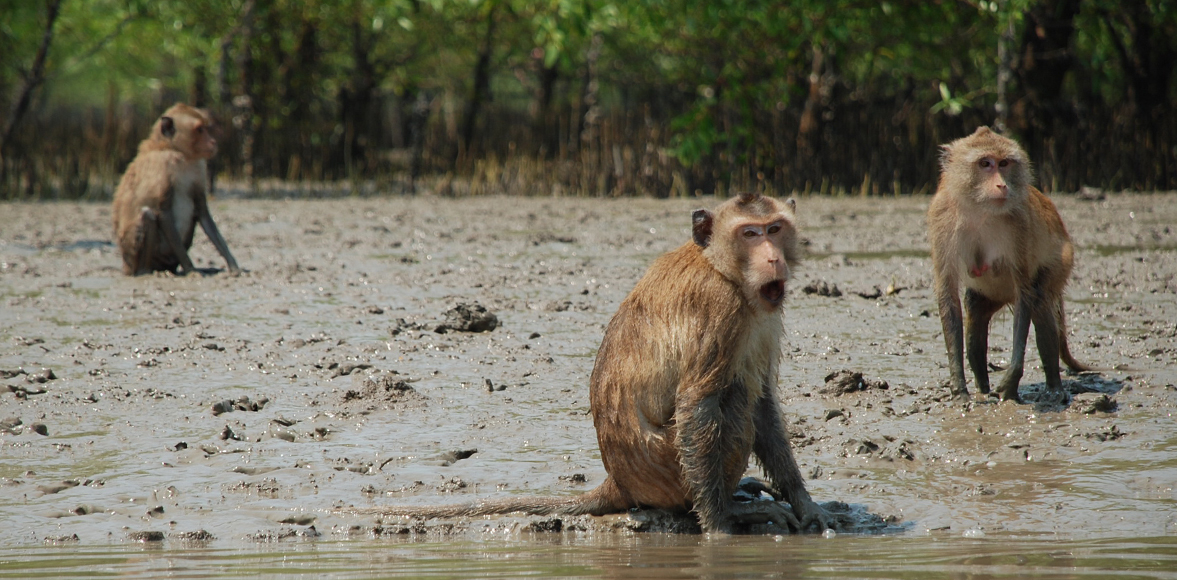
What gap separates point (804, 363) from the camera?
7184 millimetres

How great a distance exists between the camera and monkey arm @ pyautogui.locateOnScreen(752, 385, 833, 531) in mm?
4660

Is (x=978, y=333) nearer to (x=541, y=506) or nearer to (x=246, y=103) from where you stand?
(x=541, y=506)

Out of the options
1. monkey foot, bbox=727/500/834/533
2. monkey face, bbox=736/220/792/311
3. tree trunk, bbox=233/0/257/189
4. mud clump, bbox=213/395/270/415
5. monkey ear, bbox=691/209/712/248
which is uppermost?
tree trunk, bbox=233/0/257/189

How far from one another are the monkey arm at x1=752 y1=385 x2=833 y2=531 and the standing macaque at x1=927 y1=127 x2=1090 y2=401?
185 centimetres

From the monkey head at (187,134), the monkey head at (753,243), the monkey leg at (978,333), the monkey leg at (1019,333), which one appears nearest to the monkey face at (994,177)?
the monkey leg at (1019,333)

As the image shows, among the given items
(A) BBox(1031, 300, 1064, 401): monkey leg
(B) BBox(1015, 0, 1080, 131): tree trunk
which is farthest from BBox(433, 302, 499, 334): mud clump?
(B) BBox(1015, 0, 1080, 131): tree trunk

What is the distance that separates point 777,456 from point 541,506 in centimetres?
106

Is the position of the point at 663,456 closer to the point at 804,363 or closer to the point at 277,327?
the point at 804,363

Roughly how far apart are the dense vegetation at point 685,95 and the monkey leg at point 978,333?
25.6 ft

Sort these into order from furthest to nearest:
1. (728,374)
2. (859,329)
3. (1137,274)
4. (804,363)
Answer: (1137,274), (859,329), (804,363), (728,374)

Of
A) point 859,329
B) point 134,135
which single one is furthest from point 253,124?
point 859,329

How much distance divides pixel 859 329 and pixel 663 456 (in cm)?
369

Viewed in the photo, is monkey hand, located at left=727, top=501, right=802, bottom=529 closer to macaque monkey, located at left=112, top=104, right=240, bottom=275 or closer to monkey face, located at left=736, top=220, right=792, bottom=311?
monkey face, located at left=736, top=220, right=792, bottom=311

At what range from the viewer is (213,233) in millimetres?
10539
